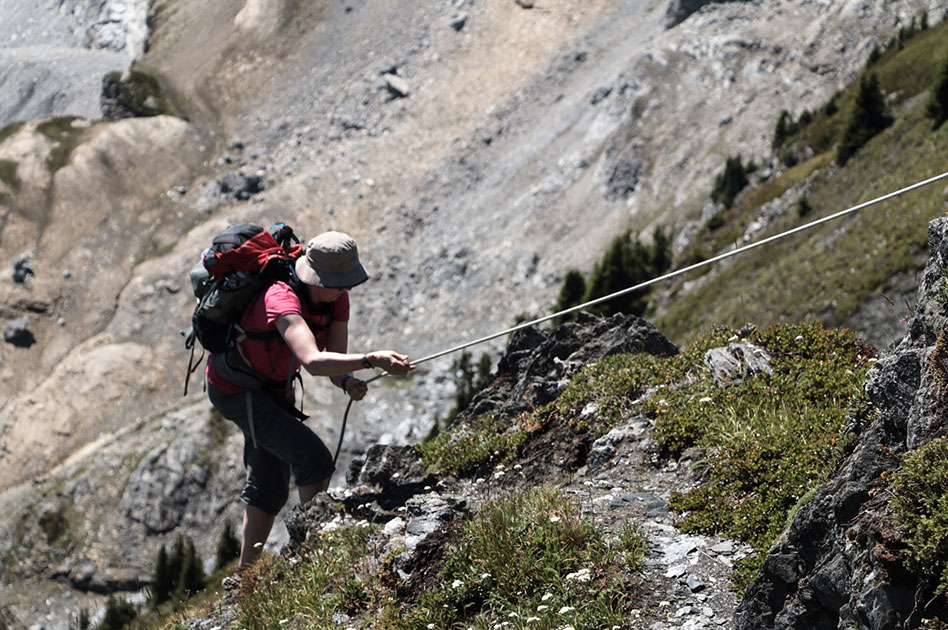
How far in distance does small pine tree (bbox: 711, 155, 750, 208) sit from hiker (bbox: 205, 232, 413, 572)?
51254mm

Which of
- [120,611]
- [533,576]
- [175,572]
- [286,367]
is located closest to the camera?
[533,576]

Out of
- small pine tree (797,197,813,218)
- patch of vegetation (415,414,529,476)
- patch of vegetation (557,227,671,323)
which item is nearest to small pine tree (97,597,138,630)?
patch of vegetation (415,414,529,476)

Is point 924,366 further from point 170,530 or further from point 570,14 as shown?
point 570,14

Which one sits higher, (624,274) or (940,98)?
(940,98)

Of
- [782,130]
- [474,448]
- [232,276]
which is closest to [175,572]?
[474,448]

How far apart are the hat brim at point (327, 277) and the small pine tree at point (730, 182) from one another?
51596mm

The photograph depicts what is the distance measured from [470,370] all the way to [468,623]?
186 ft

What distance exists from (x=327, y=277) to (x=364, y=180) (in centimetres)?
8710

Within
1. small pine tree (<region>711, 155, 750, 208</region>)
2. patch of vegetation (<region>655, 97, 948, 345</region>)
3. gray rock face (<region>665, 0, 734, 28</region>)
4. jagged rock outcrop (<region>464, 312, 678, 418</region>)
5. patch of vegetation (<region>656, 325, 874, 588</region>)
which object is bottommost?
small pine tree (<region>711, 155, 750, 208</region>)

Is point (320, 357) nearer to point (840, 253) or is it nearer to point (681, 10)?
point (840, 253)

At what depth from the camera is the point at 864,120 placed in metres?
46.9

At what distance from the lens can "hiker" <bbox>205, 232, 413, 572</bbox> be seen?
280 inches

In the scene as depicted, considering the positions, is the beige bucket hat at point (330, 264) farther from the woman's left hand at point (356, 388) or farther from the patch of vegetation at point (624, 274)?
the patch of vegetation at point (624, 274)

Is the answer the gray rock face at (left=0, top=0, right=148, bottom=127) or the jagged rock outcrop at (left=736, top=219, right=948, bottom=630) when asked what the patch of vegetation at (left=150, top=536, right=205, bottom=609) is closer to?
the jagged rock outcrop at (left=736, top=219, right=948, bottom=630)
